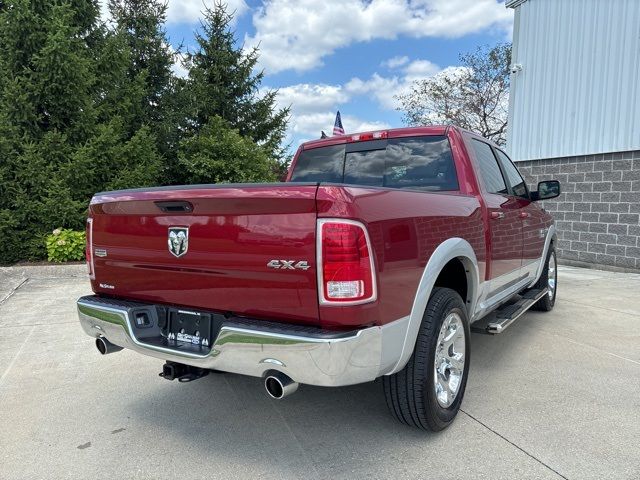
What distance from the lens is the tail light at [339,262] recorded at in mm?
2070

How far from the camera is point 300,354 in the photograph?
2.09m

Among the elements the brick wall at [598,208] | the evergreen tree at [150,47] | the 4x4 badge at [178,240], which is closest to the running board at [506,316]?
the 4x4 badge at [178,240]

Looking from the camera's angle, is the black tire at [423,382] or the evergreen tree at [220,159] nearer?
the black tire at [423,382]

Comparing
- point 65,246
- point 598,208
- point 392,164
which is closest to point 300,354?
point 392,164

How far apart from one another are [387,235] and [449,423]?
1.34 meters

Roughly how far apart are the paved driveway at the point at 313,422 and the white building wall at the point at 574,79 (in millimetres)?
6349

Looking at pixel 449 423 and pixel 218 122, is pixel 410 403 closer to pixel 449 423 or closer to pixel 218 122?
pixel 449 423

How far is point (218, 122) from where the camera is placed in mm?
13672

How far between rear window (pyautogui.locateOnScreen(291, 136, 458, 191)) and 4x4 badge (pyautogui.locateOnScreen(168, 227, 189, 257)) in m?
1.68

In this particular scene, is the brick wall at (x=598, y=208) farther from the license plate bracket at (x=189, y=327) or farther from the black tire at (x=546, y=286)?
the license plate bracket at (x=189, y=327)

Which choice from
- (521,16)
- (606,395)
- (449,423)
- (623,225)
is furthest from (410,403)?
(521,16)

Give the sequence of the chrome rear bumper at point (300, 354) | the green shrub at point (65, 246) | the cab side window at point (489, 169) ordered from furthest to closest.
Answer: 1. the green shrub at point (65, 246)
2. the cab side window at point (489, 169)
3. the chrome rear bumper at point (300, 354)

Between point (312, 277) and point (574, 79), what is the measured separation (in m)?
10.3

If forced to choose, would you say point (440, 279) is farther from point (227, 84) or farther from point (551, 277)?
point (227, 84)
